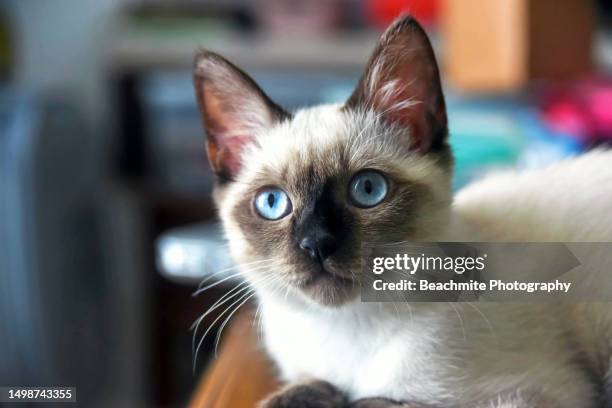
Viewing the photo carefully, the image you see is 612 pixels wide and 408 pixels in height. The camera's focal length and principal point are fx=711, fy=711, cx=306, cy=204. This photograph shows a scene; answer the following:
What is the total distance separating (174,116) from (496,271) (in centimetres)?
171

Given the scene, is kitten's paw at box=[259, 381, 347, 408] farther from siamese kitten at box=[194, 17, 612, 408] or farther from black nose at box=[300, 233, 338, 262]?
black nose at box=[300, 233, 338, 262]

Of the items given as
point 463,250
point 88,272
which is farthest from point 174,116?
point 463,250

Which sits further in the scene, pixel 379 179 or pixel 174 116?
pixel 174 116

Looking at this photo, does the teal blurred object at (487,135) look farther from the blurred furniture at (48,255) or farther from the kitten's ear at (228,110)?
the blurred furniture at (48,255)

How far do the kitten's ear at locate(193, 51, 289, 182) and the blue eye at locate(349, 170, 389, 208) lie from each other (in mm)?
107

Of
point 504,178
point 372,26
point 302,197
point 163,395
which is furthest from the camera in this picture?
point 372,26

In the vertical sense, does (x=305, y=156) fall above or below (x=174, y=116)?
below

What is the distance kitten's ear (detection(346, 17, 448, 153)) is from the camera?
55 cm

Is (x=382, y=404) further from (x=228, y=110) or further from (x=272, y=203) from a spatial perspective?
(x=228, y=110)

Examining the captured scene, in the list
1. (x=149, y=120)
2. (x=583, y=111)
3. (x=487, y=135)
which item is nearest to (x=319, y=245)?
(x=487, y=135)

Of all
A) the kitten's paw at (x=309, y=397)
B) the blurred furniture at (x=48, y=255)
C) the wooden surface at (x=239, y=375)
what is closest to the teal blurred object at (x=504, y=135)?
the wooden surface at (x=239, y=375)

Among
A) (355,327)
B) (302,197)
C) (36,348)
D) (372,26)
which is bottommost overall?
(36,348)

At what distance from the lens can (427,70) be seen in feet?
1.87

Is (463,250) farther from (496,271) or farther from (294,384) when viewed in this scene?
(294,384)
